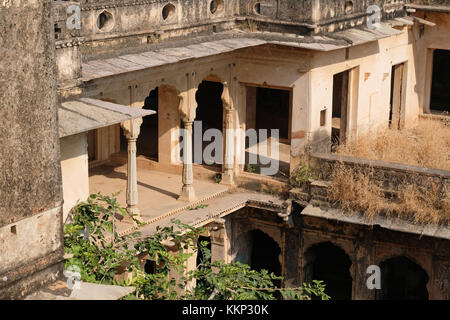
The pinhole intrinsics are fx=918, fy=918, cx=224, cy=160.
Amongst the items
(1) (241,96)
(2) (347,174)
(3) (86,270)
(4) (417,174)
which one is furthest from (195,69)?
(3) (86,270)

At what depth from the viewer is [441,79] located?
2494 centimetres

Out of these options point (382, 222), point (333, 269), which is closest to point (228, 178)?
point (333, 269)

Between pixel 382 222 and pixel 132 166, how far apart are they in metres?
4.32

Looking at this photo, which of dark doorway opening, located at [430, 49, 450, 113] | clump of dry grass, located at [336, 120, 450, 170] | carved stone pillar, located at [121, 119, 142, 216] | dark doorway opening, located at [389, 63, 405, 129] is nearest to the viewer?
carved stone pillar, located at [121, 119, 142, 216]

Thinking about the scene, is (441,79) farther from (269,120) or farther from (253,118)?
(253,118)

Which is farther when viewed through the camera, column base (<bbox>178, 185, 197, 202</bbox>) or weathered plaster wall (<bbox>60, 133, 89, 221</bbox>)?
column base (<bbox>178, 185, 197, 202</bbox>)

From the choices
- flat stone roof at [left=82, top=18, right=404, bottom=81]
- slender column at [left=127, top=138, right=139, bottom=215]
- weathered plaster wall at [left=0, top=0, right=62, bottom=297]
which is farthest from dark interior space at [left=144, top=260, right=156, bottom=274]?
weathered plaster wall at [left=0, top=0, right=62, bottom=297]

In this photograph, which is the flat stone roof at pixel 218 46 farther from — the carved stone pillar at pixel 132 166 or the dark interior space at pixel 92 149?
the dark interior space at pixel 92 149

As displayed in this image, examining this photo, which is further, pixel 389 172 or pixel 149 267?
pixel 149 267

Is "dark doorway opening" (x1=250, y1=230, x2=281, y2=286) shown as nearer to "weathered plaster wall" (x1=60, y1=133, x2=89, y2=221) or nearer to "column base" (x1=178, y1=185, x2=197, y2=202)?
"column base" (x1=178, y1=185, x2=197, y2=202)

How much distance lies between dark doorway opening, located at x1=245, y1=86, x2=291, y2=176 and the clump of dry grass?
1529 mm

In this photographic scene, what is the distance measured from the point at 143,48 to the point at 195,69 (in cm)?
191

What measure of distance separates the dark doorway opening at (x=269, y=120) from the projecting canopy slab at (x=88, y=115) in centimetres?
559

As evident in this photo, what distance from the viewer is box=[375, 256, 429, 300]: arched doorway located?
17938mm
